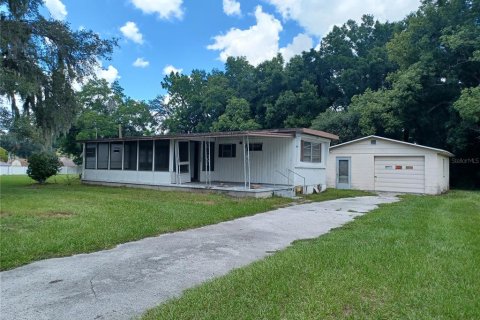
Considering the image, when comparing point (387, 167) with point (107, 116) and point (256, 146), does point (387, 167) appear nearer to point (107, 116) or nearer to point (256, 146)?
point (256, 146)

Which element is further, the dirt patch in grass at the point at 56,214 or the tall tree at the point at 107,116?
the tall tree at the point at 107,116

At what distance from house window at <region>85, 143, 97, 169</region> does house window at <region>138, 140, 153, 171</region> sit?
3355 mm

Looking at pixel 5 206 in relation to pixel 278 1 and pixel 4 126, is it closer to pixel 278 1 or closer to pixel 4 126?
pixel 4 126

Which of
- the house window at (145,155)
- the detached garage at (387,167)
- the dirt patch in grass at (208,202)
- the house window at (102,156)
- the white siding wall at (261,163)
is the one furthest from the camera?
the house window at (102,156)

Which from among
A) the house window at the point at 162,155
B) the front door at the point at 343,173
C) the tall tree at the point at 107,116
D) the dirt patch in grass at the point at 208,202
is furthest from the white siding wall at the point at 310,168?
the tall tree at the point at 107,116

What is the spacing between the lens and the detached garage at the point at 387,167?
16.2m

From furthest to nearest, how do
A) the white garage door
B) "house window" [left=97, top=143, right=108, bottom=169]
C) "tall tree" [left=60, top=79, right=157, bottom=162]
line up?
"tall tree" [left=60, top=79, right=157, bottom=162]
"house window" [left=97, top=143, right=108, bottom=169]
the white garage door

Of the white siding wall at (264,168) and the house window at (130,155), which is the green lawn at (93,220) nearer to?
the white siding wall at (264,168)

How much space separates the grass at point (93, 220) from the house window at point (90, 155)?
7.24 metres

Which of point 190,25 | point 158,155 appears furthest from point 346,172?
point 190,25

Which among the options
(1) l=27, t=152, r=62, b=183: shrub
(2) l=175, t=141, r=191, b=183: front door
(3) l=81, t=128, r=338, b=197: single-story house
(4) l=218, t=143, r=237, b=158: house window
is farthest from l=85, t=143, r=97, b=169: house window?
(4) l=218, t=143, r=237, b=158: house window

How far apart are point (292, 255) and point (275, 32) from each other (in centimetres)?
2452

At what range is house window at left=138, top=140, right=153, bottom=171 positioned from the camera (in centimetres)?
1546

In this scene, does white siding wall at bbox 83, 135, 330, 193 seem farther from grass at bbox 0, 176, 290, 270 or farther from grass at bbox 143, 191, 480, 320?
grass at bbox 143, 191, 480, 320
